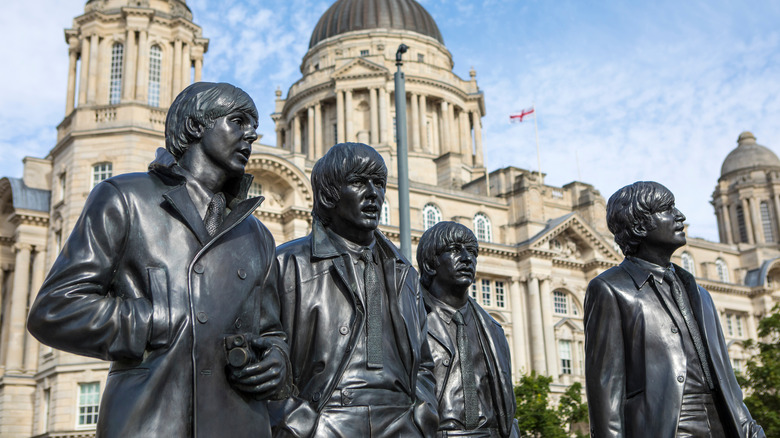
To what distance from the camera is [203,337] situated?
12.3ft

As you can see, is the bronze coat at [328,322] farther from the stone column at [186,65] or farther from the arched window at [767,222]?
the arched window at [767,222]

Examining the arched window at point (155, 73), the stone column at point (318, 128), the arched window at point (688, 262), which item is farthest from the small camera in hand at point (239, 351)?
the stone column at point (318, 128)

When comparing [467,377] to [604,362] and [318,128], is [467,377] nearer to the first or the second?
[604,362]

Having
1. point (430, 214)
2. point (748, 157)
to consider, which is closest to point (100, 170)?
point (430, 214)

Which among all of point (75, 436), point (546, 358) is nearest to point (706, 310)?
point (75, 436)

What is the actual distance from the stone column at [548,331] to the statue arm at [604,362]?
46004mm

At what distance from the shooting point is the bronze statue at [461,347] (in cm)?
685

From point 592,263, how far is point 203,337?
176 feet

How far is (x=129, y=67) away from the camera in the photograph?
140ft

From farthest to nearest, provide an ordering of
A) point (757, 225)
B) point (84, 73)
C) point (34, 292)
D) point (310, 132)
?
point (757, 225) < point (310, 132) < point (84, 73) < point (34, 292)

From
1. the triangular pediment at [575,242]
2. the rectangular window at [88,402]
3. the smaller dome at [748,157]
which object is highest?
the smaller dome at [748,157]

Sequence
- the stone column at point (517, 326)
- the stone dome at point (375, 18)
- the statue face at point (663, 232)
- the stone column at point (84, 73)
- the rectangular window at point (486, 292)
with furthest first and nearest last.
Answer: the stone dome at point (375, 18) < the rectangular window at point (486, 292) < the stone column at point (517, 326) < the stone column at point (84, 73) < the statue face at point (663, 232)

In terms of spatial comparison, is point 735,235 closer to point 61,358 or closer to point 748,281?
point 748,281

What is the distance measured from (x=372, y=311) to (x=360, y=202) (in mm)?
670
